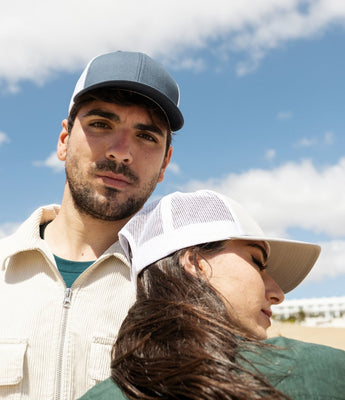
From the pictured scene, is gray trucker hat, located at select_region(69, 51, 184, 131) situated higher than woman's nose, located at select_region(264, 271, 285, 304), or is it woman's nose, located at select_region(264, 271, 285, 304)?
gray trucker hat, located at select_region(69, 51, 184, 131)

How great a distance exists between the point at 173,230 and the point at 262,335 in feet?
1.70

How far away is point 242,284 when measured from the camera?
1.97 metres

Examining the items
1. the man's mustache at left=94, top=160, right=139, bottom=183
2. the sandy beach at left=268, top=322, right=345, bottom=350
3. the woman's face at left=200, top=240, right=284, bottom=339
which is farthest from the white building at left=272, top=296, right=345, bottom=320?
the woman's face at left=200, top=240, right=284, bottom=339

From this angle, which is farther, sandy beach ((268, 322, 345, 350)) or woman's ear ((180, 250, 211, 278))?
sandy beach ((268, 322, 345, 350))

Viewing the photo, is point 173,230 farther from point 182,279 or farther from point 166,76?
point 166,76

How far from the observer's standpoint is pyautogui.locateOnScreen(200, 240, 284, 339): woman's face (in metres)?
1.94

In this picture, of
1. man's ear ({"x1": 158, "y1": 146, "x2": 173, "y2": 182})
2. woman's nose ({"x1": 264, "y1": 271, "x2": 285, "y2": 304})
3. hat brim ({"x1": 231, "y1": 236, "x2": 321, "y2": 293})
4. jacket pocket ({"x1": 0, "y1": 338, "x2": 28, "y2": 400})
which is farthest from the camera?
man's ear ({"x1": 158, "y1": 146, "x2": 173, "y2": 182})

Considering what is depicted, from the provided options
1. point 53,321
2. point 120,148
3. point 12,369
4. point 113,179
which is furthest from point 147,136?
point 12,369

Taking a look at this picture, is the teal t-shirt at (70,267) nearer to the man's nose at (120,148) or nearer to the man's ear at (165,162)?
the man's nose at (120,148)

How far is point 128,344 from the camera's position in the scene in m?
1.77

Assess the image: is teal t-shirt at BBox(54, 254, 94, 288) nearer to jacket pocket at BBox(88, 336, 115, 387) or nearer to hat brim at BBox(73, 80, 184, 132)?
jacket pocket at BBox(88, 336, 115, 387)

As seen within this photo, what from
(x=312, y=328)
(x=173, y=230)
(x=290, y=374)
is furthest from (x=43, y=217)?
(x=312, y=328)

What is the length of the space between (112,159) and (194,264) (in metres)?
1.07

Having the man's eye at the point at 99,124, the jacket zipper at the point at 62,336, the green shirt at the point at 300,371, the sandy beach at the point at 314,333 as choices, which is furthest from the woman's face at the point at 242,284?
the sandy beach at the point at 314,333
